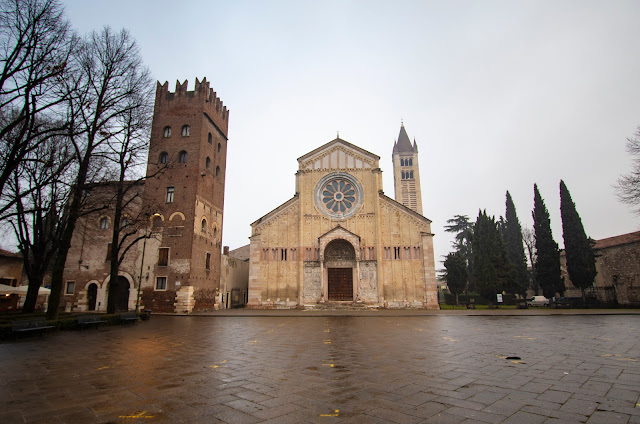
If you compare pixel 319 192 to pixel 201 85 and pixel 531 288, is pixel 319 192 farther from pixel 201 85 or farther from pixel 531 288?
pixel 531 288

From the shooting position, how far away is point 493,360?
23.7 feet

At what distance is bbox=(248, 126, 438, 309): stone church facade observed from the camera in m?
30.1

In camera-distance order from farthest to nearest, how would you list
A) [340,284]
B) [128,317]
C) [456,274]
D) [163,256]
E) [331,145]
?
[456,274]
[331,145]
[340,284]
[163,256]
[128,317]

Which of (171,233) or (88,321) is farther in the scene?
(171,233)

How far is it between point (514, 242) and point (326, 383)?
49.9 meters

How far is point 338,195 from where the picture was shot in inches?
1313

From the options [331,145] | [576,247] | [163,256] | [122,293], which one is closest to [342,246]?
[331,145]

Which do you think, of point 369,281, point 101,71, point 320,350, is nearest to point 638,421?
point 320,350

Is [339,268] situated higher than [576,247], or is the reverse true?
[576,247]

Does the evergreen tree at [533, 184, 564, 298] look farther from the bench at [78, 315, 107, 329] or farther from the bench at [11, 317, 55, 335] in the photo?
the bench at [11, 317, 55, 335]

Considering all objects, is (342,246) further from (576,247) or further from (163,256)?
(576,247)

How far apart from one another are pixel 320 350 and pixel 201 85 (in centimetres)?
3098

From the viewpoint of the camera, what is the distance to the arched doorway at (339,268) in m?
30.9

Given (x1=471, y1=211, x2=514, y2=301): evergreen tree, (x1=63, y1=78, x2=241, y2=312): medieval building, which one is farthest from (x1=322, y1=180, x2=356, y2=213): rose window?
(x1=471, y1=211, x2=514, y2=301): evergreen tree
